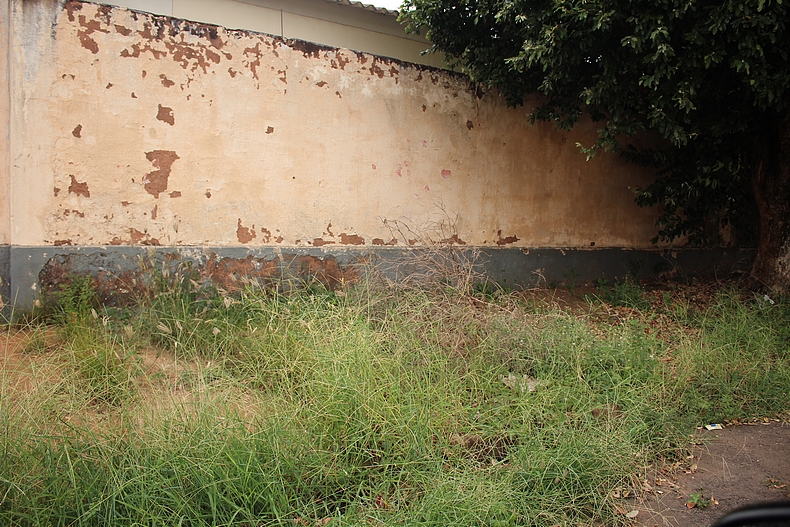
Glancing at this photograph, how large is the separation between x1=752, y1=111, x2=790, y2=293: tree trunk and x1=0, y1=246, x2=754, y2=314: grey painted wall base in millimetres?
1577

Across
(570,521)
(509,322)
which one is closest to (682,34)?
(509,322)

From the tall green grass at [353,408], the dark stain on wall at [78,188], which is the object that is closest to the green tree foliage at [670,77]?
the tall green grass at [353,408]

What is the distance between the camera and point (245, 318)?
4387mm

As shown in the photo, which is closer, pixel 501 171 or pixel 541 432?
pixel 541 432

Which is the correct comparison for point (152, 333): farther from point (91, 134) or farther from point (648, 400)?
Result: point (648, 400)

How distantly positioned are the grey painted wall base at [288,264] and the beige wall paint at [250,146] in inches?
4.7

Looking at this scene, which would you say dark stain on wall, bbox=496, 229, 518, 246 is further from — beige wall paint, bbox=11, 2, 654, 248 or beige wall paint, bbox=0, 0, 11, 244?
beige wall paint, bbox=0, 0, 11, 244

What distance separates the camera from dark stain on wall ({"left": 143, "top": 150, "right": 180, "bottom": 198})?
4887mm

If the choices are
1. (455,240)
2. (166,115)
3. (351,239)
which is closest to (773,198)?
(455,240)

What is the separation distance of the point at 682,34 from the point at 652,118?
79 centimetres

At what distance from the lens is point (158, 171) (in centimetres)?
492

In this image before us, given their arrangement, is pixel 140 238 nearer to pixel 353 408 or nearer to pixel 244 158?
pixel 244 158

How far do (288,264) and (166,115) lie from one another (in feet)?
5.66

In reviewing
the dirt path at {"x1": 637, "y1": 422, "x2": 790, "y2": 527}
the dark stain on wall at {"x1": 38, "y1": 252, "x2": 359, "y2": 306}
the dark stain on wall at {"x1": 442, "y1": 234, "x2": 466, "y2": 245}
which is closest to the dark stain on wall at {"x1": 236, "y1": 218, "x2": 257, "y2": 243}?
the dark stain on wall at {"x1": 38, "y1": 252, "x2": 359, "y2": 306}
